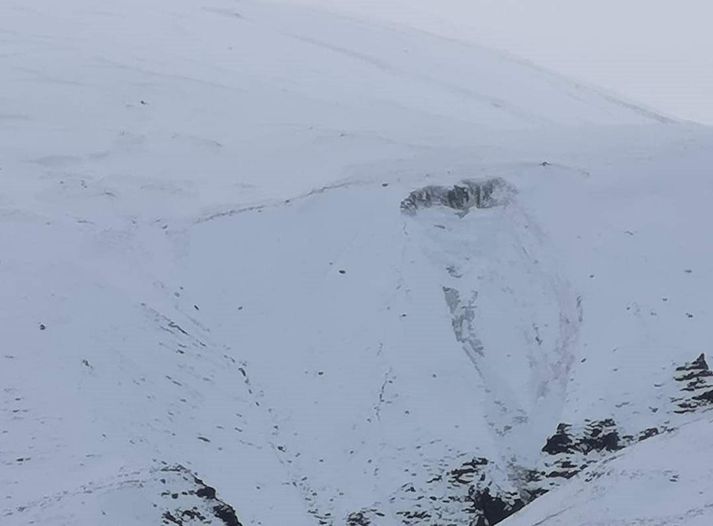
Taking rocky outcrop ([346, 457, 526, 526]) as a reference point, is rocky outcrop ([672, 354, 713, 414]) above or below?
above

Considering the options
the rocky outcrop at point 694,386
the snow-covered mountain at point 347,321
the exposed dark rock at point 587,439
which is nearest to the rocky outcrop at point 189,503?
the snow-covered mountain at point 347,321

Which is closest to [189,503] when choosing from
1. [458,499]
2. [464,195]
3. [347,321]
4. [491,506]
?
[458,499]

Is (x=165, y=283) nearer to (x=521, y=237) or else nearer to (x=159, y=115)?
(x=521, y=237)

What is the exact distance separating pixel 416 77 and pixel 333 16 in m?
12.6

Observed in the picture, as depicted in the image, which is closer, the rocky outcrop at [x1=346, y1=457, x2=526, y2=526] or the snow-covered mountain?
the snow-covered mountain

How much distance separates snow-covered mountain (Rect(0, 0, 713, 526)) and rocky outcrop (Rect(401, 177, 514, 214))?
1.7 inches

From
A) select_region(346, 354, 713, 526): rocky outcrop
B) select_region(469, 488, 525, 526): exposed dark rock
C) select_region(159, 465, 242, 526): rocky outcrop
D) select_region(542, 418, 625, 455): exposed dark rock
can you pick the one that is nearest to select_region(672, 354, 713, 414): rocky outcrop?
select_region(346, 354, 713, 526): rocky outcrop

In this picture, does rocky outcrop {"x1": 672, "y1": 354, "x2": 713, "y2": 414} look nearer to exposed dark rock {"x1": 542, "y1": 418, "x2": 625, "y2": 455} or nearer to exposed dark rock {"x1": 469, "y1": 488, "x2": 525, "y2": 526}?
exposed dark rock {"x1": 542, "y1": 418, "x2": 625, "y2": 455}

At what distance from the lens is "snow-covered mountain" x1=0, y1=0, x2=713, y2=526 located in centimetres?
1688

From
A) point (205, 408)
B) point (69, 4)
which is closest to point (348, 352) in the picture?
point (205, 408)

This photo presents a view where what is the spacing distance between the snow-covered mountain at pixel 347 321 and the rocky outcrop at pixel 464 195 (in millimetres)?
43

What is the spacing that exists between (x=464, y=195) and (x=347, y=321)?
412cm

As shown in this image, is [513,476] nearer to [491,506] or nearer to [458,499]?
[491,506]

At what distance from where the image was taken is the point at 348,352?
1980 centimetres
